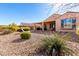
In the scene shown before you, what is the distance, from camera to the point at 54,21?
351 centimetres

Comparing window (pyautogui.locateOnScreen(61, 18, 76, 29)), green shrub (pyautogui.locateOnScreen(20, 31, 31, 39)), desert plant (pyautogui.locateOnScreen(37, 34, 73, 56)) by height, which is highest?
window (pyautogui.locateOnScreen(61, 18, 76, 29))

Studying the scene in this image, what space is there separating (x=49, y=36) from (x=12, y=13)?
0.70 m

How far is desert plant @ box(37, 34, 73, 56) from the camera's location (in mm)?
3348

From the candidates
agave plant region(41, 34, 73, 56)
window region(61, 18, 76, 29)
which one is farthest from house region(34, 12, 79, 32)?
agave plant region(41, 34, 73, 56)

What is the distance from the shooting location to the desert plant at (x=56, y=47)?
3.35 metres

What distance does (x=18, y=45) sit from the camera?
356cm

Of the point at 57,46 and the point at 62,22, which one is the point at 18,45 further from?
the point at 62,22

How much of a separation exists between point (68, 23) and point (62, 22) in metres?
0.16

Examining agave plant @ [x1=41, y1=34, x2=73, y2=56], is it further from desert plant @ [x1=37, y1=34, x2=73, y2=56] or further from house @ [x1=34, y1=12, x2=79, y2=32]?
house @ [x1=34, y1=12, x2=79, y2=32]

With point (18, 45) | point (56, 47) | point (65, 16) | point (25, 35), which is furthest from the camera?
point (25, 35)

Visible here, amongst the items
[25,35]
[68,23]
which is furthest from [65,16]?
[25,35]

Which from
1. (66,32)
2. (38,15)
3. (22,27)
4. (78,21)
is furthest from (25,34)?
(78,21)

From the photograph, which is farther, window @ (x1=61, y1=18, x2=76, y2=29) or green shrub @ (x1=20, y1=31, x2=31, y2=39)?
green shrub @ (x1=20, y1=31, x2=31, y2=39)

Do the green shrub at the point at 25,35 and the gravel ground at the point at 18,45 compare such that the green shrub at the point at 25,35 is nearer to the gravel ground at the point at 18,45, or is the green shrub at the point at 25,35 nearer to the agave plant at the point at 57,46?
the gravel ground at the point at 18,45
